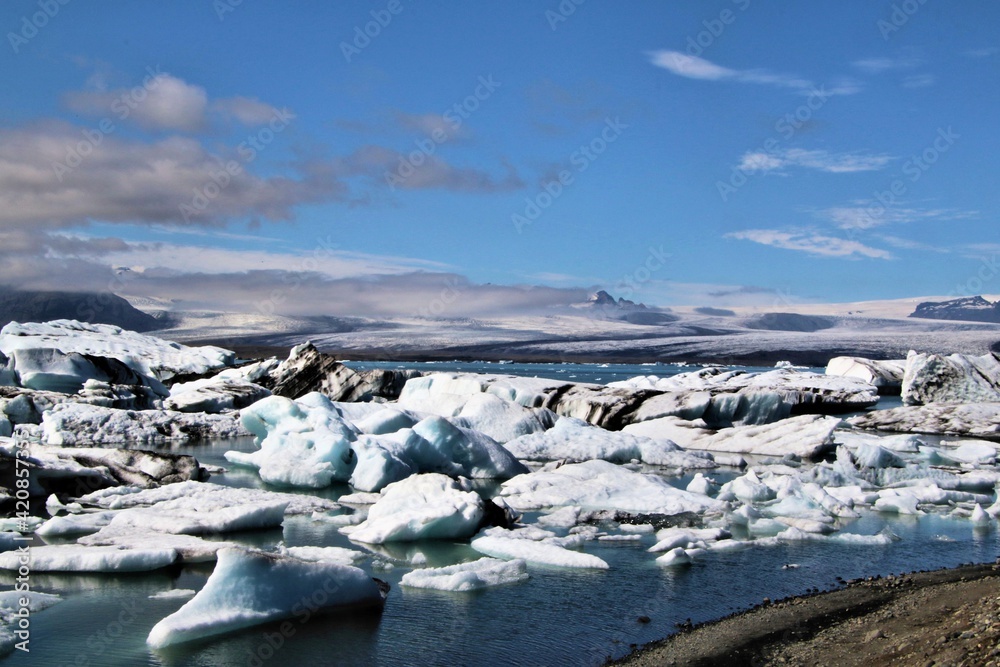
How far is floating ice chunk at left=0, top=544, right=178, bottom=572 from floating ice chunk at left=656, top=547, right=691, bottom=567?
414cm

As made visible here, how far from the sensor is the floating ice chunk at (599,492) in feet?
32.4

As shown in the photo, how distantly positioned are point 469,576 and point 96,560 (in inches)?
117

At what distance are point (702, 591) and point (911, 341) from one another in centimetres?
8018

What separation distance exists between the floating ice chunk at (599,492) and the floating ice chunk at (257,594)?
420cm

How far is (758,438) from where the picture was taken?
16.2m

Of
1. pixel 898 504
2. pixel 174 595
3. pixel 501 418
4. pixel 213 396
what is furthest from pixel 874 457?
pixel 213 396

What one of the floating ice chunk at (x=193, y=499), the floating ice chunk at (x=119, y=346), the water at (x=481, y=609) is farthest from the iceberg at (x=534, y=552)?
the floating ice chunk at (x=119, y=346)

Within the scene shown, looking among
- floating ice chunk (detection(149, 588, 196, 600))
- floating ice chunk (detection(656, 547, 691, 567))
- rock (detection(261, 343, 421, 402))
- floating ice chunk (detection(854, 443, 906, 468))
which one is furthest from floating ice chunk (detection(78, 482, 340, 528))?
rock (detection(261, 343, 421, 402))

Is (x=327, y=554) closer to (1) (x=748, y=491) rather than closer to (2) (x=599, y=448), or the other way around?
(1) (x=748, y=491)

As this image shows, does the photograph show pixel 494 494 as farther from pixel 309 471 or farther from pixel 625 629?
pixel 625 629

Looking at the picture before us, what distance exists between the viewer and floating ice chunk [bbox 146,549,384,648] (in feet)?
17.4

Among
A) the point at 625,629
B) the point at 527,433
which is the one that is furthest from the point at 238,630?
the point at 527,433

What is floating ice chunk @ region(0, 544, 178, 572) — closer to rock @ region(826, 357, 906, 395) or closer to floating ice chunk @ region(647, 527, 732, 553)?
floating ice chunk @ region(647, 527, 732, 553)

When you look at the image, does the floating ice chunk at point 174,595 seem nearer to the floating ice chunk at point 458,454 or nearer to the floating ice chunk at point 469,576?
the floating ice chunk at point 469,576
